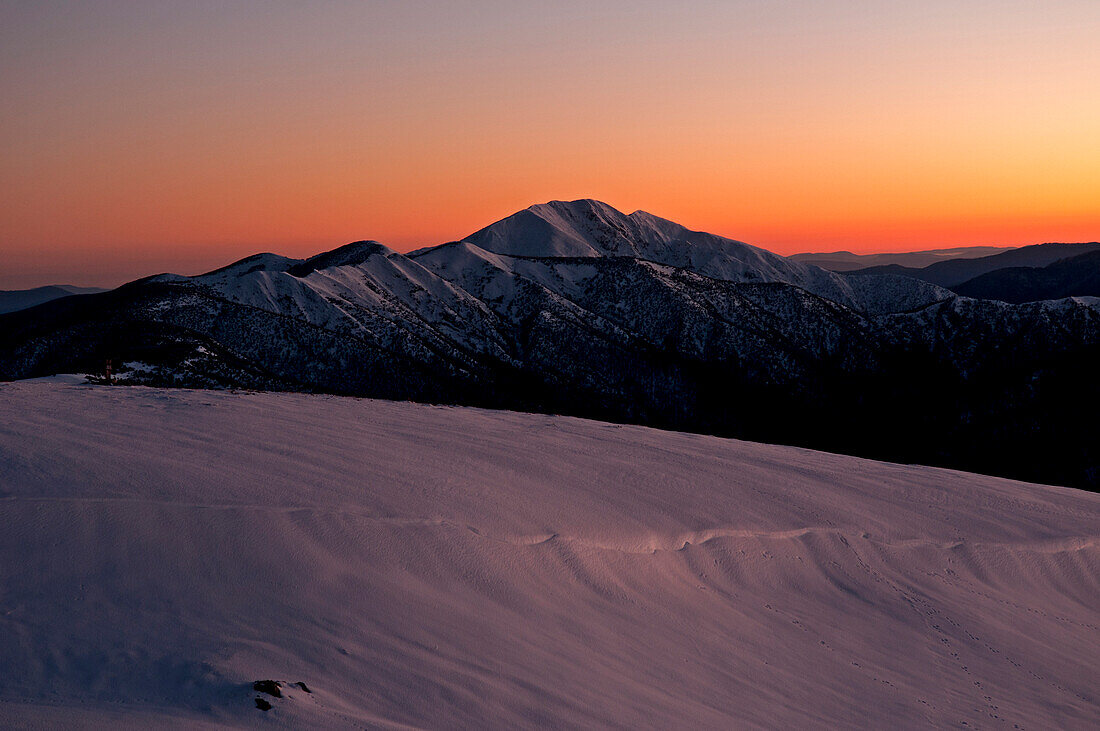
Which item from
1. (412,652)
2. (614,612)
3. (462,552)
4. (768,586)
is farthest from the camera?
(768,586)

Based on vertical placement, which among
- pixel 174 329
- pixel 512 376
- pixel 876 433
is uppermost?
pixel 174 329

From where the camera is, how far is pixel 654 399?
115 m

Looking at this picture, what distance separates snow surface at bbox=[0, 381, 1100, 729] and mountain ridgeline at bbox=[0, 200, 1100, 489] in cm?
6010

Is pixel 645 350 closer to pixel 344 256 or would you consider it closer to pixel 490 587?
pixel 344 256

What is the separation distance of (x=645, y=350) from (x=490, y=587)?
118m

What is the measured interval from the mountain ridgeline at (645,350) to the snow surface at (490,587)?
60.1 meters

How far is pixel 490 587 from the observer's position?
10969mm

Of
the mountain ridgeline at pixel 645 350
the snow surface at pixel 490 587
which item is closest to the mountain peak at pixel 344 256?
the mountain ridgeline at pixel 645 350

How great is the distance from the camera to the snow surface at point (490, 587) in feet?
26.3

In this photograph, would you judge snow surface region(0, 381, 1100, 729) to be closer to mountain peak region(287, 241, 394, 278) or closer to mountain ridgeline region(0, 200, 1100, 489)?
mountain ridgeline region(0, 200, 1100, 489)

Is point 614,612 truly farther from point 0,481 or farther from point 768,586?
point 0,481

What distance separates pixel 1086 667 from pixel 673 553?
6985 millimetres

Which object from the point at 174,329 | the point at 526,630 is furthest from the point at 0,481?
the point at 174,329

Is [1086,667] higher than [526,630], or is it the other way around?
[526,630]
